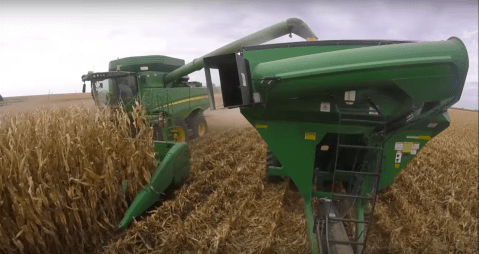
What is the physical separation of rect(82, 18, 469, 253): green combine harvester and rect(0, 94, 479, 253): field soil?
1.00ft

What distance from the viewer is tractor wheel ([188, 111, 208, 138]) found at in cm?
769

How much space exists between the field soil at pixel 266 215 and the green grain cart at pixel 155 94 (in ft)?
6.14

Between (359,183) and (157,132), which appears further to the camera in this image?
(157,132)

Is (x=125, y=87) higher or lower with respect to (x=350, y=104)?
higher

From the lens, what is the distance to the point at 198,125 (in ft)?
26.1

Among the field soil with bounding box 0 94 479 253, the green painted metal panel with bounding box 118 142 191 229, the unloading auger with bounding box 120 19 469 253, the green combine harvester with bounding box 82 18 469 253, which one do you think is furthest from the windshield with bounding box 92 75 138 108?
the unloading auger with bounding box 120 19 469 253

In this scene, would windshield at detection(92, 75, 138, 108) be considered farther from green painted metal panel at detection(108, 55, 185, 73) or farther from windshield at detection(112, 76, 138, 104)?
green painted metal panel at detection(108, 55, 185, 73)

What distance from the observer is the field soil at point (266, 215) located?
2.51 m

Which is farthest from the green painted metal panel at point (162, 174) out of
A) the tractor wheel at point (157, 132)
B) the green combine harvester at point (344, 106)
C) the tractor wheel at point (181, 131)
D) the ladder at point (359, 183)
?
the tractor wheel at point (181, 131)

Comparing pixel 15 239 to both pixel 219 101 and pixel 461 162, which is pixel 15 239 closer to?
pixel 219 101

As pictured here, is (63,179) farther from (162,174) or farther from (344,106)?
(344,106)

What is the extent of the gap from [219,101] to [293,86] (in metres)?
0.75

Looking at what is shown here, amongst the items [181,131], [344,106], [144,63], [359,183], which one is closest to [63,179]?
[344,106]

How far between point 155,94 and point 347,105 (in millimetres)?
4638
